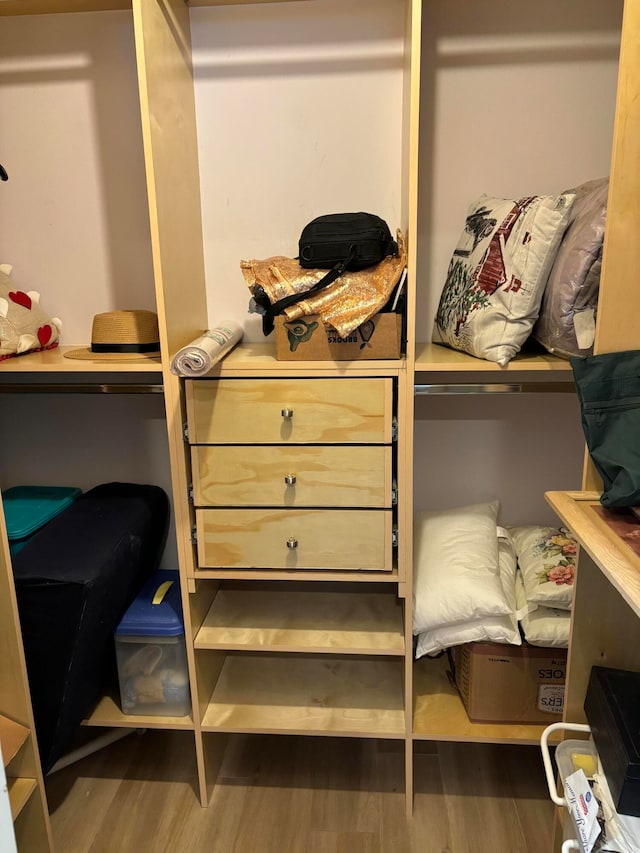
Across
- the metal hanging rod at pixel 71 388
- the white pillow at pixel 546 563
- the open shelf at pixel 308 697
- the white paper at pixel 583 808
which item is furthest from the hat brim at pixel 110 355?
the white paper at pixel 583 808

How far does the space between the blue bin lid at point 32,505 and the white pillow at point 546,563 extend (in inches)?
48.2

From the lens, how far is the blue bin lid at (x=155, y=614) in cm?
163

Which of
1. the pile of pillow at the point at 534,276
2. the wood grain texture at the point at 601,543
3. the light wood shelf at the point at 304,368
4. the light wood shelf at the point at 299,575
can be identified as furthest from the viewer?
the light wood shelf at the point at 299,575

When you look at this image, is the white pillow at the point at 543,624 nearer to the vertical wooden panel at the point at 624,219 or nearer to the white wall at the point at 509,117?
the white wall at the point at 509,117

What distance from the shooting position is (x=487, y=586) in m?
1.59

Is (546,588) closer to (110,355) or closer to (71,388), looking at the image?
(110,355)

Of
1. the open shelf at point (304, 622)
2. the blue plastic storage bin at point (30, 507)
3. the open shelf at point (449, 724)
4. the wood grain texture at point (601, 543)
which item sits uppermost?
the wood grain texture at point (601, 543)

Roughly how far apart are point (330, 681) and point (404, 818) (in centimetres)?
37

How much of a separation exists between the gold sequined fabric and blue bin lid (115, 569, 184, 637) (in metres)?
0.80

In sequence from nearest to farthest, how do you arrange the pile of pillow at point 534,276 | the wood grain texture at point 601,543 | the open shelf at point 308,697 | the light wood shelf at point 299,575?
the wood grain texture at point 601,543 < the pile of pillow at point 534,276 < the light wood shelf at point 299,575 < the open shelf at point 308,697

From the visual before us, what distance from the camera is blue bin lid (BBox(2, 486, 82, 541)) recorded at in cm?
171

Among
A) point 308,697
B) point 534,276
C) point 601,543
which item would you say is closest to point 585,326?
point 534,276

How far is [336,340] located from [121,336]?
545 mm

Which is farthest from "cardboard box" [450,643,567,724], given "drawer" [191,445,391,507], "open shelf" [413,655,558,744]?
"drawer" [191,445,391,507]
